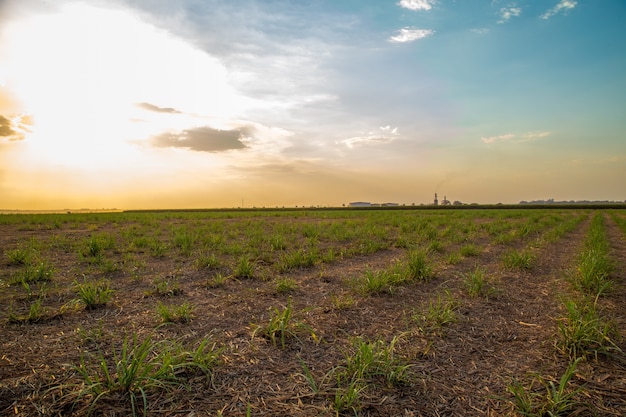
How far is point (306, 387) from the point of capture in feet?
10.4

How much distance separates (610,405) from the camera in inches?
117

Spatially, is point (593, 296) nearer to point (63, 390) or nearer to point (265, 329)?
point (265, 329)

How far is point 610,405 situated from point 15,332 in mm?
6833

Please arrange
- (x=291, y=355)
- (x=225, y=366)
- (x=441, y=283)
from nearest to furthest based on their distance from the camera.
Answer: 1. (x=225, y=366)
2. (x=291, y=355)
3. (x=441, y=283)

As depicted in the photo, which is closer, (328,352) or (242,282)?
(328,352)

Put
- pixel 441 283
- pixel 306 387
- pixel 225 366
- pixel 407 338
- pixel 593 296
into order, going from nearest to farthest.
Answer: pixel 306 387, pixel 225 366, pixel 407 338, pixel 593 296, pixel 441 283

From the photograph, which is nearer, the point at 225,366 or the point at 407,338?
the point at 225,366

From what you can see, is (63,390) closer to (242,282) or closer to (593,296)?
(242,282)

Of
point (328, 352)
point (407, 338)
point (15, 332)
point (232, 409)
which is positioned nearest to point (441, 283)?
point (407, 338)

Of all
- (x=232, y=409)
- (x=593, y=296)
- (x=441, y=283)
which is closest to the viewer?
(x=232, y=409)

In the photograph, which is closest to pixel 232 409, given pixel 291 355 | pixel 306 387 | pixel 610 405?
pixel 306 387

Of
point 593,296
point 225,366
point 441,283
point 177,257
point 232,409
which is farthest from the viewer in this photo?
point 177,257

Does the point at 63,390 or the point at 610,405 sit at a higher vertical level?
the point at 63,390

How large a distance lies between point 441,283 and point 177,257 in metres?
7.47
